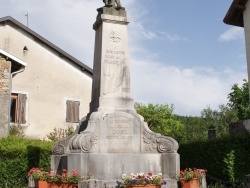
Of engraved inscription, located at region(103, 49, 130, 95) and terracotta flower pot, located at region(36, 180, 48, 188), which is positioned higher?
engraved inscription, located at region(103, 49, 130, 95)

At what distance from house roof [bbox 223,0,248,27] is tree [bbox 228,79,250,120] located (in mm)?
18319

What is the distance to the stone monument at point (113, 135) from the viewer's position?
314 inches

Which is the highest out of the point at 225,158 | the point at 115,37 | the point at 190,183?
the point at 115,37

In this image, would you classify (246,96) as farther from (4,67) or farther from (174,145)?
(174,145)

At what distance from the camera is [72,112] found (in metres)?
19.9

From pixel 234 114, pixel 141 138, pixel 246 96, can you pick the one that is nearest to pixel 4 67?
pixel 141 138

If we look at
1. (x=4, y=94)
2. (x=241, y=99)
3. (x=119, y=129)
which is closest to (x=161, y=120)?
(x=241, y=99)

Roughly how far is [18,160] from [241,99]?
28066mm

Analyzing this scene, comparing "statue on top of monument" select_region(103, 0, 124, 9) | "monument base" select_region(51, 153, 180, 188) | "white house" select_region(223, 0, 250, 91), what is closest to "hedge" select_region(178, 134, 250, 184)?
"monument base" select_region(51, 153, 180, 188)

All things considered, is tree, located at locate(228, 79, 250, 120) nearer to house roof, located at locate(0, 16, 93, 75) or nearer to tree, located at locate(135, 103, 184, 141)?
tree, located at locate(135, 103, 184, 141)

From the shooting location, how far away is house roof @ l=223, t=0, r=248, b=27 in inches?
619

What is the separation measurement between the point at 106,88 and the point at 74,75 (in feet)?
38.2

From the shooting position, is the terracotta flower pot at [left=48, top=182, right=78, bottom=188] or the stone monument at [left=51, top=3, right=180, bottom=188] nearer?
the terracotta flower pot at [left=48, top=182, right=78, bottom=188]

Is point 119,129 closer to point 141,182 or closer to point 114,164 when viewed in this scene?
point 114,164
